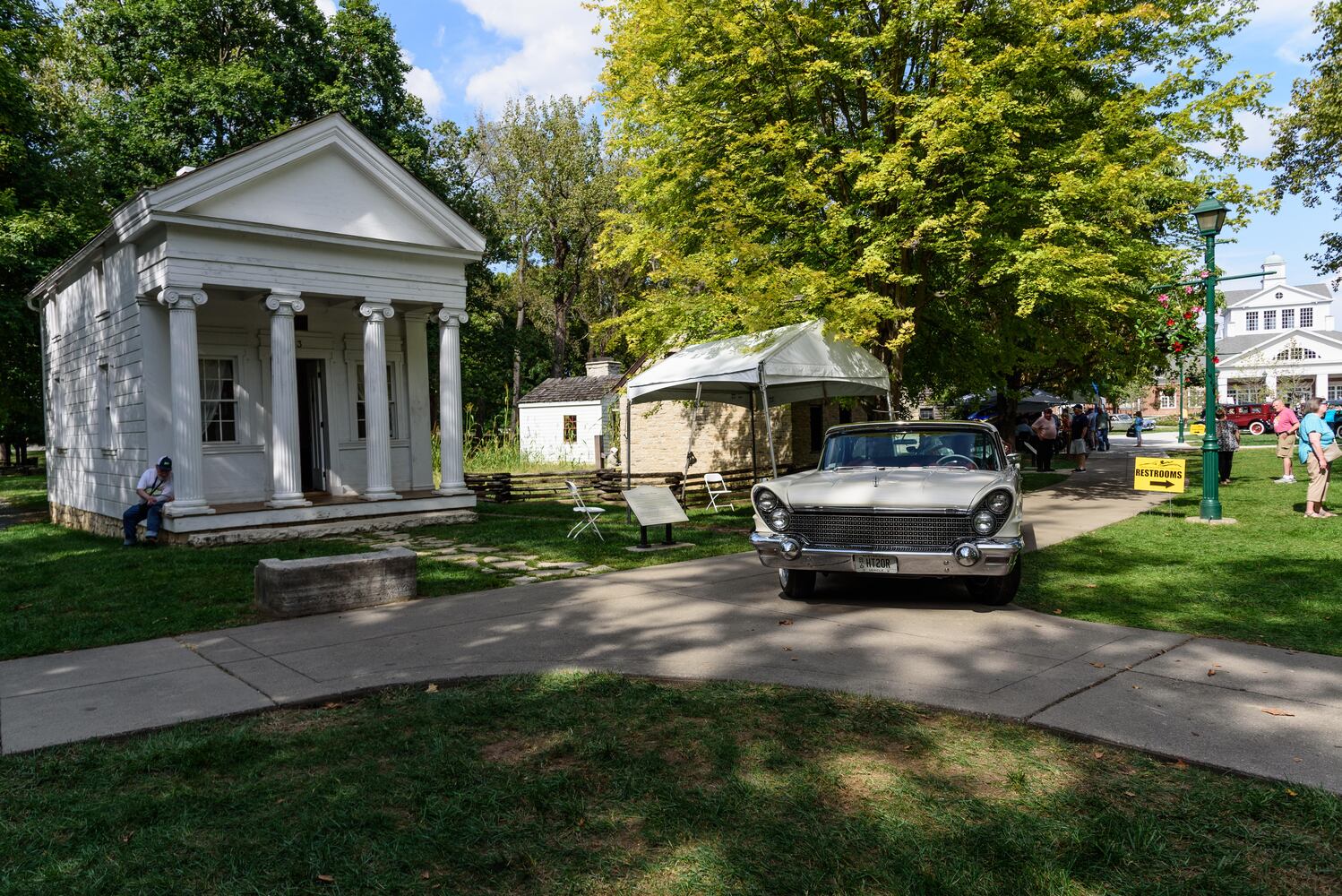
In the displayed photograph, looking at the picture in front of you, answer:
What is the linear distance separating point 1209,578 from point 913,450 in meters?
3.33

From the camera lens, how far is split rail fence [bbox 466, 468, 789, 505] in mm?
19125

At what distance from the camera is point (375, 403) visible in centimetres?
1477

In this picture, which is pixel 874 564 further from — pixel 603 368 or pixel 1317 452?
pixel 603 368

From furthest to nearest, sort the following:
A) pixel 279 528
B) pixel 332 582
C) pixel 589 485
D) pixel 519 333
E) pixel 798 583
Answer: pixel 519 333
pixel 589 485
pixel 279 528
pixel 798 583
pixel 332 582

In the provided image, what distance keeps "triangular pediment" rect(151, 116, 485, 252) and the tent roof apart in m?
4.48

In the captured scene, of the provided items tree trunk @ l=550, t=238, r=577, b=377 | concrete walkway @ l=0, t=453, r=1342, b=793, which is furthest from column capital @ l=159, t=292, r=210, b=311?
tree trunk @ l=550, t=238, r=577, b=377

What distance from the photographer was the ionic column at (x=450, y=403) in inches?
621

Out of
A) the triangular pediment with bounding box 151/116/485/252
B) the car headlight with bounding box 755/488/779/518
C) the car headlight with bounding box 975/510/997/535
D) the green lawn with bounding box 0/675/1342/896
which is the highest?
the triangular pediment with bounding box 151/116/485/252

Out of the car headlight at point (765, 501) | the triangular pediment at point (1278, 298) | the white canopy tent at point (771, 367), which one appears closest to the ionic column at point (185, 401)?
the white canopy tent at point (771, 367)

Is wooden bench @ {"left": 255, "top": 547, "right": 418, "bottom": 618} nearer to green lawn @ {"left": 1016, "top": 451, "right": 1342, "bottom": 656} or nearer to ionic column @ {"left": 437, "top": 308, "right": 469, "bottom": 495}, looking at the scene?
green lawn @ {"left": 1016, "top": 451, "right": 1342, "bottom": 656}

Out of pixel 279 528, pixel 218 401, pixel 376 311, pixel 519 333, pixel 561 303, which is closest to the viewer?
pixel 279 528

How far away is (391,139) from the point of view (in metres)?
28.5

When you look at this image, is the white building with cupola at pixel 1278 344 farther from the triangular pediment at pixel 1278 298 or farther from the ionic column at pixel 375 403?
the ionic column at pixel 375 403

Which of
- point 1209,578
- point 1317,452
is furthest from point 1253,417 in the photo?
point 1209,578
